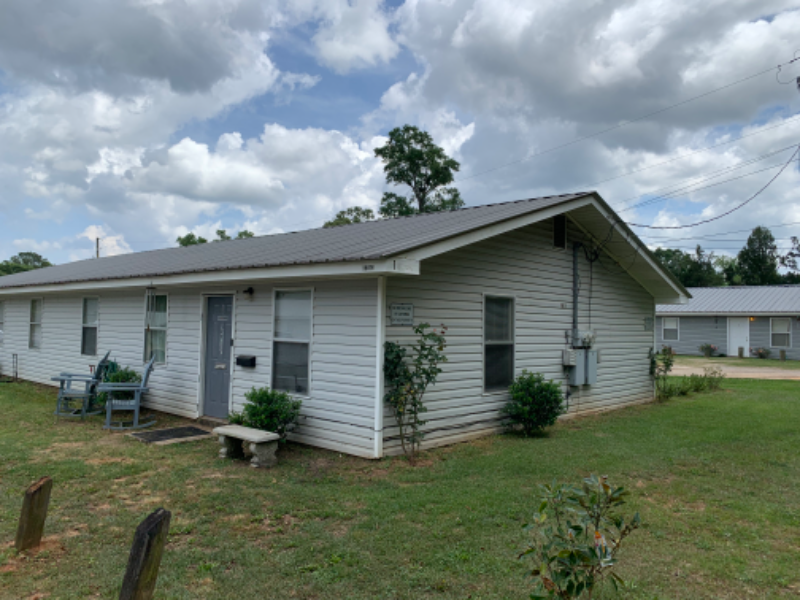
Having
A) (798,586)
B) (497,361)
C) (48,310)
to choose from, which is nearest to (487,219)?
(497,361)

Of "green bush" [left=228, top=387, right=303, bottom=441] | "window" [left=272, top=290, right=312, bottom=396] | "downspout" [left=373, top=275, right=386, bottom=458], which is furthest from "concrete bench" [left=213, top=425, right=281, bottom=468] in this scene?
"downspout" [left=373, top=275, right=386, bottom=458]

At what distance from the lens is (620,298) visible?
11164mm

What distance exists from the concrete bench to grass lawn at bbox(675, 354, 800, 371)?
787 inches

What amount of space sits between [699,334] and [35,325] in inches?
1060

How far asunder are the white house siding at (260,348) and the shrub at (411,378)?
0.73 ft

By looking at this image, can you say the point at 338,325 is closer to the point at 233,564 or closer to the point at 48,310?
the point at 233,564

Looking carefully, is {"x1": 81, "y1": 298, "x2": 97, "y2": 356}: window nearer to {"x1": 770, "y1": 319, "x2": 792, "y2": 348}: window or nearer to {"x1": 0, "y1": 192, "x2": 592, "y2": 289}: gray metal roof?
{"x1": 0, "y1": 192, "x2": 592, "y2": 289}: gray metal roof

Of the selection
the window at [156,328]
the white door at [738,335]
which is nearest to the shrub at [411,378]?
the window at [156,328]

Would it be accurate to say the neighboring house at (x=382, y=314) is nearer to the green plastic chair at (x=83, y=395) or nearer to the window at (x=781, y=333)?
the green plastic chair at (x=83, y=395)

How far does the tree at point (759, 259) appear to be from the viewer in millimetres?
47469

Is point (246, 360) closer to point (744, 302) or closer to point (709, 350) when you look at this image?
point (709, 350)

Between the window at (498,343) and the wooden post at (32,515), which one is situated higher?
the window at (498,343)

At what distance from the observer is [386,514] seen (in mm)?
4672

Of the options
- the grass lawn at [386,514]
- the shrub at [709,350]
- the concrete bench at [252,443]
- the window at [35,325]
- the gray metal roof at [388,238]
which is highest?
the gray metal roof at [388,238]
